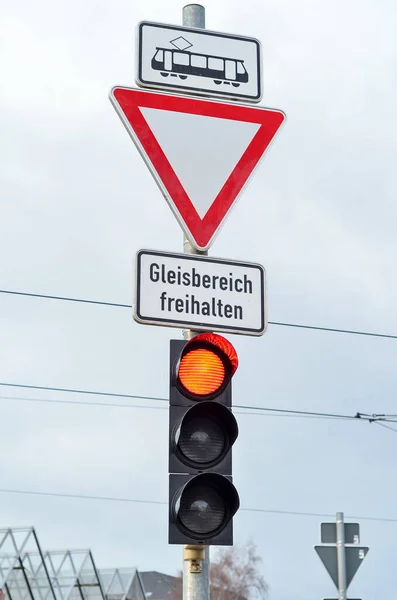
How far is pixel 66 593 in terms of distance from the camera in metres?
26.9

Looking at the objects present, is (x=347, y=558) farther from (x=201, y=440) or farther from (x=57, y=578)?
(x=57, y=578)

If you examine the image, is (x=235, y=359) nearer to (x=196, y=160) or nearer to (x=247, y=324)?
(x=247, y=324)

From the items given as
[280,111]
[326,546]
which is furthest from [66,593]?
[280,111]

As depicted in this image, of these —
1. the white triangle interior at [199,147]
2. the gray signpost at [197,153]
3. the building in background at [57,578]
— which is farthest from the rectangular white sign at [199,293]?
the building in background at [57,578]

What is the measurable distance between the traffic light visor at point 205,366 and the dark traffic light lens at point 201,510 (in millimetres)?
394

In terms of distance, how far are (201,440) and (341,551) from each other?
5320 millimetres

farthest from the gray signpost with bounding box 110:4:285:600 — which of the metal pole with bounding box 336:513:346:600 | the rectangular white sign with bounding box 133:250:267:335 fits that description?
the metal pole with bounding box 336:513:346:600

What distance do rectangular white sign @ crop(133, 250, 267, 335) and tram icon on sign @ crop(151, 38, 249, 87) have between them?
94 centimetres

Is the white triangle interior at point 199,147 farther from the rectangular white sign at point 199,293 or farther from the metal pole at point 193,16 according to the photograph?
the metal pole at point 193,16

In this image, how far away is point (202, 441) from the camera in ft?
14.7

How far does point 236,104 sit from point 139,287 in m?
1.09

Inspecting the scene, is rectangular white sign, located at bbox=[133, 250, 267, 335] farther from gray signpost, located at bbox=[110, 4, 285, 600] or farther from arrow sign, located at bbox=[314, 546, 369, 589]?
arrow sign, located at bbox=[314, 546, 369, 589]

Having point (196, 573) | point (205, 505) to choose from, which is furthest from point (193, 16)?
point (196, 573)

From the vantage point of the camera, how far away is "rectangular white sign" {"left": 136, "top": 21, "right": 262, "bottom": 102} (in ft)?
16.3
